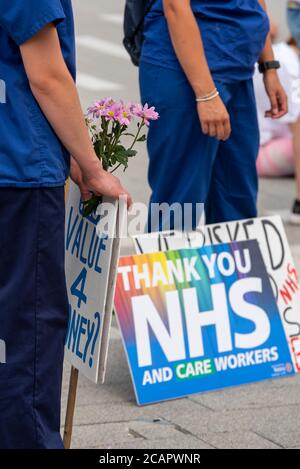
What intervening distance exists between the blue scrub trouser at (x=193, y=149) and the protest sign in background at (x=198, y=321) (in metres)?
0.21

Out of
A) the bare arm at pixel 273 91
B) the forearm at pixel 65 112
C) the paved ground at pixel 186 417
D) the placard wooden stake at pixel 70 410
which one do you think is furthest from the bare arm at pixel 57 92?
the bare arm at pixel 273 91

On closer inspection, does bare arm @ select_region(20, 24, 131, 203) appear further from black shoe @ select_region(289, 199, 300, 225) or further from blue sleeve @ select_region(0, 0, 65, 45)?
black shoe @ select_region(289, 199, 300, 225)

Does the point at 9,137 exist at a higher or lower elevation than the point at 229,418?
higher

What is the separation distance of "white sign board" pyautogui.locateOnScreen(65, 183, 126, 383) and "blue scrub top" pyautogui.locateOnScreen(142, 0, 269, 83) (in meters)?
1.04

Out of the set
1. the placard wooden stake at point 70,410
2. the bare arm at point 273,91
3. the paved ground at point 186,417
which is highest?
the bare arm at point 273,91

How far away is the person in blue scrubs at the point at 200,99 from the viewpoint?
4562 millimetres

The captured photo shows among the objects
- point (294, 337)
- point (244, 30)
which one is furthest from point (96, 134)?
point (294, 337)

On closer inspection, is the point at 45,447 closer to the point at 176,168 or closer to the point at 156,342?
the point at 156,342

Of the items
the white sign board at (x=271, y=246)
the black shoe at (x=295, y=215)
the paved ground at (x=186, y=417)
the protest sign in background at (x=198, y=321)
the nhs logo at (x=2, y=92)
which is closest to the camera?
the nhs logo at (x=2, y=92)

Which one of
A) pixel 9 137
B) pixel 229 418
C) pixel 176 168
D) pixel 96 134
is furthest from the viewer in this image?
pixel 176 168

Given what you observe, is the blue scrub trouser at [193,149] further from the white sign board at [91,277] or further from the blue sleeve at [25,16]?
the blue sleeve at [25,16]

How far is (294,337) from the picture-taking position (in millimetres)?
4969

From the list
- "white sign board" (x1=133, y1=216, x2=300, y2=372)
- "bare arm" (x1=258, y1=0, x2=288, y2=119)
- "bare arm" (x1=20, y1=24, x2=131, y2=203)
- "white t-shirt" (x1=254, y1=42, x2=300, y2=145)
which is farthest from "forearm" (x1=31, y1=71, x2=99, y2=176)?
"white t-shirt" (x1=254, y1=42, x2=300, y2=145)
